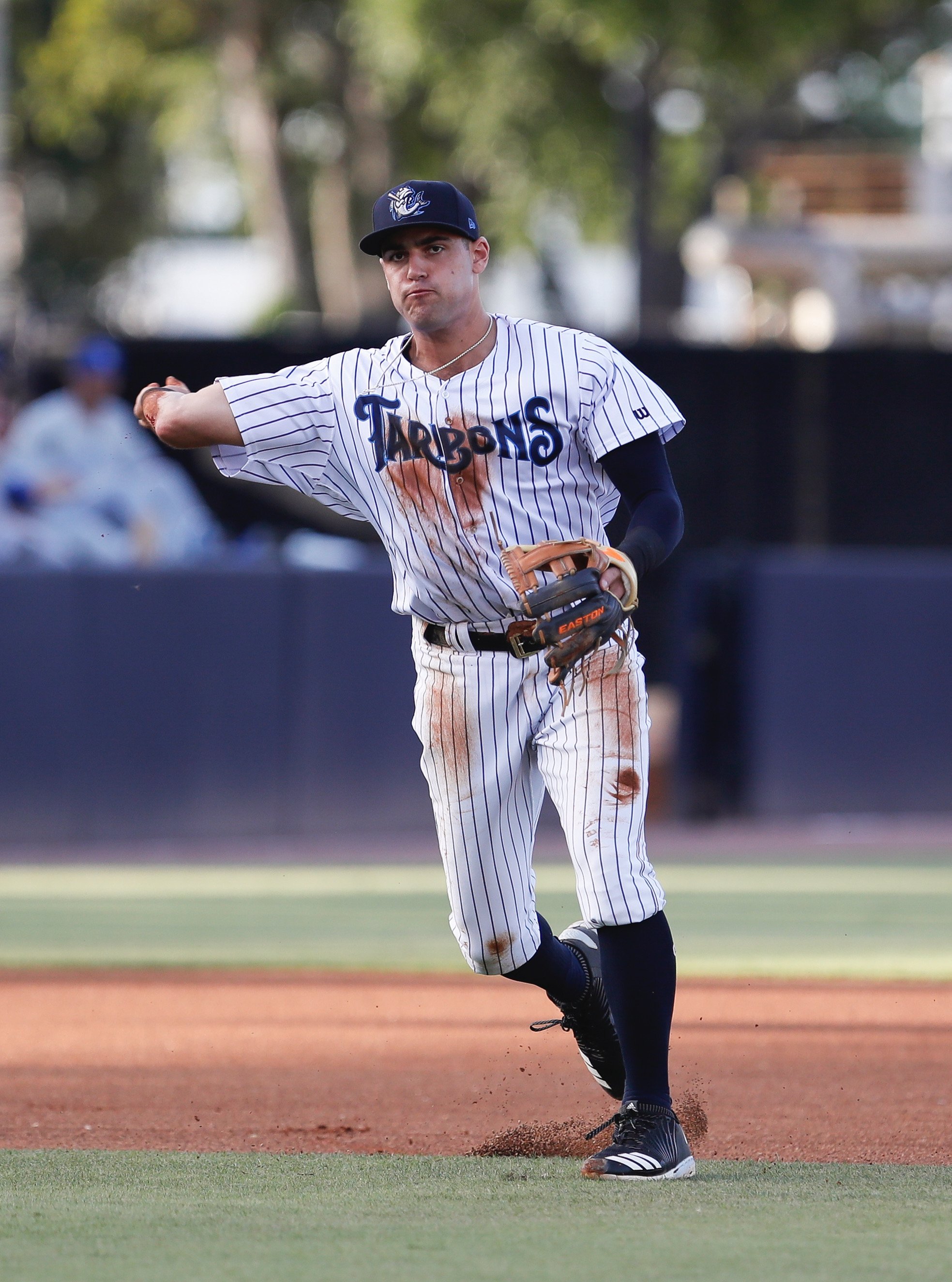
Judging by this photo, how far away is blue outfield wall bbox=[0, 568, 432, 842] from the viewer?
10695 millimetres

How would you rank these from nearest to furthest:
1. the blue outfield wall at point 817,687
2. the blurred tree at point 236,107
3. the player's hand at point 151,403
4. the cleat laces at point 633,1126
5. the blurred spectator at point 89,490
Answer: the cleat laces at point 633,1126, the player's hand at point 151,403, the blurred spectator at point 89,490, the blue outfield wall at point 817,687, the blurred tree at point 236,107

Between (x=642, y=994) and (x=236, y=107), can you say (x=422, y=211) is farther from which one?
(x=236, y=107)

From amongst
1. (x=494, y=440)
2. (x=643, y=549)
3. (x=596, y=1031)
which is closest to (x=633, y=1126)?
(x=596, y=1031)

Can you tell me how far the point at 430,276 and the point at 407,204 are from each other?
0.15 metres

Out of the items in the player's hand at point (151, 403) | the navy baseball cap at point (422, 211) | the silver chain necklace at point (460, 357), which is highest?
the navy baseball cap at point (422, 211)

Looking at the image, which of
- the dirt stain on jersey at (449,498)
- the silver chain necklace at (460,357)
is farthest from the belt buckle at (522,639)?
the silver chain necklace at (460,357)

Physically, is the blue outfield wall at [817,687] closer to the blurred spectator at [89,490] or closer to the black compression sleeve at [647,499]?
the blurred spectator at [89,490]

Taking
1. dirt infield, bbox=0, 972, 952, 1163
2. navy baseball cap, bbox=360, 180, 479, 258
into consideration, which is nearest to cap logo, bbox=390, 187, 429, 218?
navy baseball cap, bbox=360, 180, 479, 258

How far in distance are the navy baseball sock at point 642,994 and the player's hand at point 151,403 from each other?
1.45 metres

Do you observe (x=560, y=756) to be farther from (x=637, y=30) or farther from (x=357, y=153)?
(x=357, y=153)

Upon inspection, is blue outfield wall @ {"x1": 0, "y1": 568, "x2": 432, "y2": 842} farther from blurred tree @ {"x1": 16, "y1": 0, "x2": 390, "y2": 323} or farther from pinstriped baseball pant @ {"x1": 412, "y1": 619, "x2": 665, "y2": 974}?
blurred tree @ {"x1": 16, "y1": 0, "x2": 390, "y2": 323}

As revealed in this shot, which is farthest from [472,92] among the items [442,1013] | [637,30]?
[442,1013]

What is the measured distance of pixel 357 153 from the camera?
87.2 ft

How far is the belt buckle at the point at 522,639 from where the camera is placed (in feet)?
13.8
